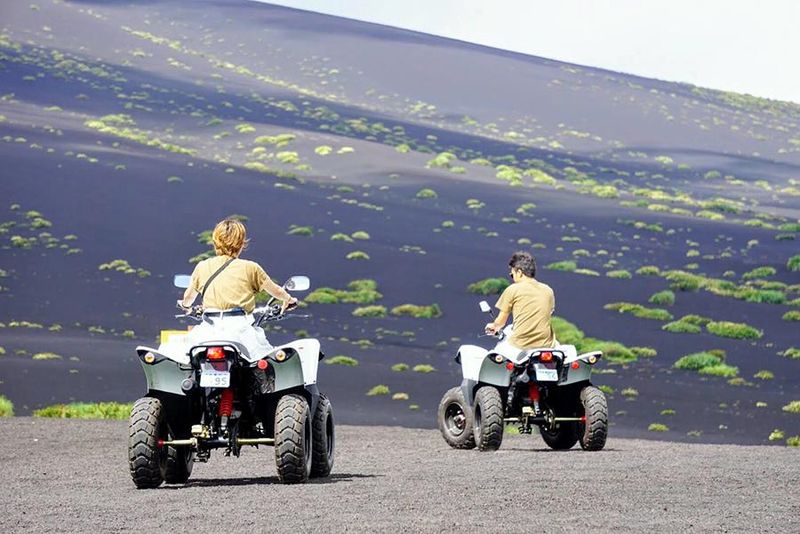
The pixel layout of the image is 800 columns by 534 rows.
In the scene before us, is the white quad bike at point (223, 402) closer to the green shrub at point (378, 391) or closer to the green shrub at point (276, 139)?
the green shrub at point (378, 391)

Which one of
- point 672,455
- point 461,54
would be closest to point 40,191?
point 672,455

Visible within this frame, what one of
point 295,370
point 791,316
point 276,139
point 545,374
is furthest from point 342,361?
point 276,139

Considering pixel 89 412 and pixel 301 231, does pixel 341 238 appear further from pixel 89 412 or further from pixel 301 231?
pixel 89 412

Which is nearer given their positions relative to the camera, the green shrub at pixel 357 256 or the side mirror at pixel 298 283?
the side mirror at pixel 298 283

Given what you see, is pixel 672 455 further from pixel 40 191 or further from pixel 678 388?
pixel 40 191

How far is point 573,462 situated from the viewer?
12531 millimetres

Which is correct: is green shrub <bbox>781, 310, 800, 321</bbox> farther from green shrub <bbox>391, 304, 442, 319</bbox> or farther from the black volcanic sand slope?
green shrub <bbox>391, 304, 442, 319</bbox>

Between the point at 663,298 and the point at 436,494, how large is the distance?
58.2m

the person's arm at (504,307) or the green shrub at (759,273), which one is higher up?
the person's arm at (504,307)

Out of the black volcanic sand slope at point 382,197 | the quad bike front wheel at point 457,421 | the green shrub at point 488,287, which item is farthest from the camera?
the green shrub at point 488,287

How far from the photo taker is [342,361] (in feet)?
161

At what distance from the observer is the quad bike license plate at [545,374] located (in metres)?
13.8

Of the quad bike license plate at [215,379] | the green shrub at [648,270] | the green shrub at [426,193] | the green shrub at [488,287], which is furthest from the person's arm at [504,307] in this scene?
the green shrub at [426,193]

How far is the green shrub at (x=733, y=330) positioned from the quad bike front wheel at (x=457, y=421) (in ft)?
149
